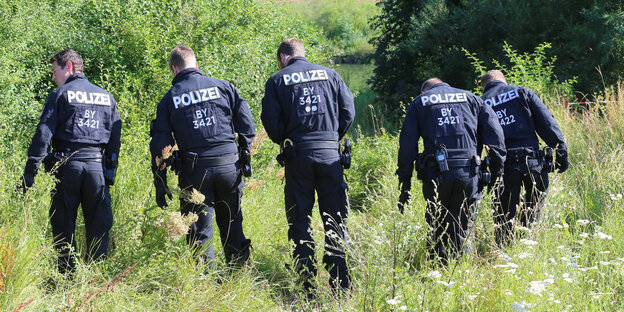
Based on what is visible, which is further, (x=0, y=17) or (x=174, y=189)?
(x=0, y=17)

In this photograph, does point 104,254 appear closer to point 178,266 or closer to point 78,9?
point 178,266

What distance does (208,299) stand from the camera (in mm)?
4227

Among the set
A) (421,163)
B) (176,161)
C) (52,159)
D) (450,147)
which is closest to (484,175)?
(450,147)

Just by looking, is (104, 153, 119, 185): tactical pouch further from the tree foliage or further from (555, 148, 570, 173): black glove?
(555, 148, 570, 173): black glove

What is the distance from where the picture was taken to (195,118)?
16.2ft

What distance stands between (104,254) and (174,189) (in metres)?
0.86

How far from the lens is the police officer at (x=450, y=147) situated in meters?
5.14

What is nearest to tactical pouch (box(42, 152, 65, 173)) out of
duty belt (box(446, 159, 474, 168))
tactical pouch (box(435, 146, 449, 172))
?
tactical pouch (box(435, 146, 449, 172))

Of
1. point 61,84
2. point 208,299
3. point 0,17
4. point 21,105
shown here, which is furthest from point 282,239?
point 0,17

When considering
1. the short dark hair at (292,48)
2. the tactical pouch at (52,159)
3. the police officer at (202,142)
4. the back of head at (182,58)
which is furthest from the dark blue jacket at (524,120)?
the tactical pouch at (52,159)

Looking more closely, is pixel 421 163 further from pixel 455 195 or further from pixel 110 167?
pixel 110 167

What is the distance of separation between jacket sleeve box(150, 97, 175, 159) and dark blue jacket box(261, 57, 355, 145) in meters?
0.72

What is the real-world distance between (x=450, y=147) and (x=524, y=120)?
3.45ft

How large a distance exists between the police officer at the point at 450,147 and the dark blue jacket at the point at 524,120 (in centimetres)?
48
